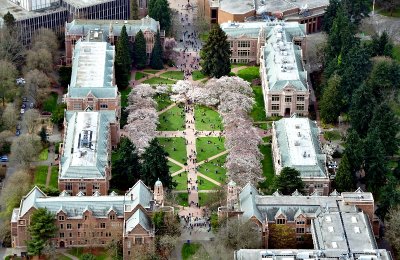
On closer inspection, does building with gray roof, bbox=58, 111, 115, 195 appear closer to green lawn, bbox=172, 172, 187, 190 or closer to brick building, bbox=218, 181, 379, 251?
Result: green lawn, bbox=172, 172, 187, 190

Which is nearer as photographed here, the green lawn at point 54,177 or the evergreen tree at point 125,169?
the evergreen tree at point 125,169

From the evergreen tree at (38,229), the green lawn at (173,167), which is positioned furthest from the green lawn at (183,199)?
the evergreen tree at (38,229)

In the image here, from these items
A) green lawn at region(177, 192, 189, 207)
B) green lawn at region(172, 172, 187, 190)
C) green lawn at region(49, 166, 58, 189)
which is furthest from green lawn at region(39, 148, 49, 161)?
green lawn at region(177, 192, 189, 207)

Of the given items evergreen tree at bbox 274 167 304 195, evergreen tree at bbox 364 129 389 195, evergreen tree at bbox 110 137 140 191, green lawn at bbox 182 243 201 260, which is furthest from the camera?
evergreen tree at bbox 364 129 389 195

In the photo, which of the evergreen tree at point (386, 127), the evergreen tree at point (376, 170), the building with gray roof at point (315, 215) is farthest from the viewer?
the evergreen tree at point (386, 127)

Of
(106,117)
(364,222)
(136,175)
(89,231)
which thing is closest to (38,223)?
(89,231)

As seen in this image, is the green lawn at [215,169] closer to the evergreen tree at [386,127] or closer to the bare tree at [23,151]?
the evergreen tree at [386,127]
